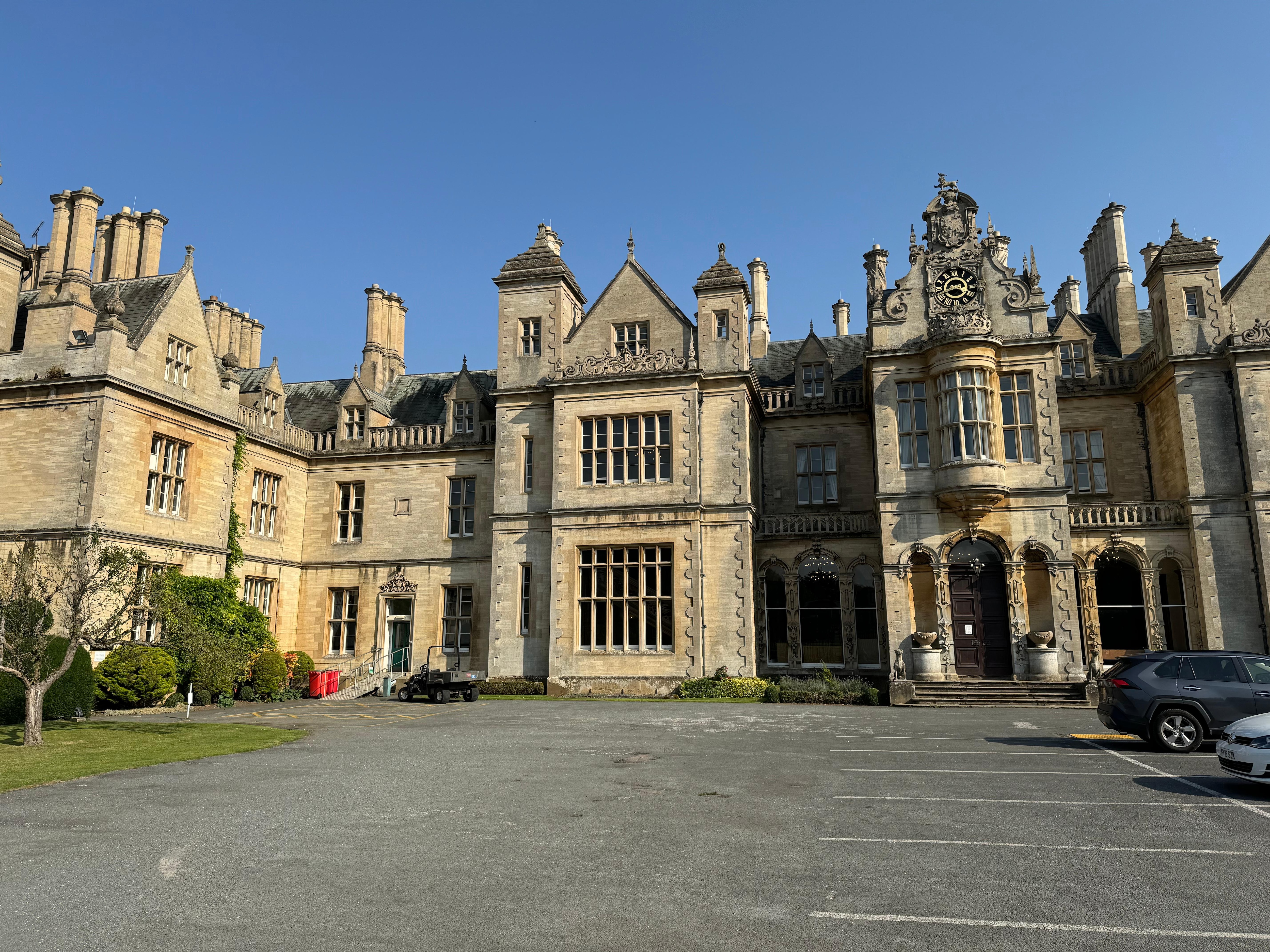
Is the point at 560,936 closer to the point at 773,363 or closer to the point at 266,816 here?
the point at 266,816

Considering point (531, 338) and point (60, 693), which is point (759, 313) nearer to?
point (531, 338)

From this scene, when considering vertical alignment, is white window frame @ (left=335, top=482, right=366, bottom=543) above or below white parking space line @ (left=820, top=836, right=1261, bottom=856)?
above

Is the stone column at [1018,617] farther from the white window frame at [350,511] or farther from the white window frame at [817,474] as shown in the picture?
the white window frame at [350,511]

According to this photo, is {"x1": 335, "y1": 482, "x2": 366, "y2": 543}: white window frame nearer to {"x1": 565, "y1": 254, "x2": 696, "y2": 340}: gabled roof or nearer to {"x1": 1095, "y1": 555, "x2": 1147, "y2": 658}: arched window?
{"x1": 565, "y1": 254, "x2": 696, "y2": 340}: gabled roof

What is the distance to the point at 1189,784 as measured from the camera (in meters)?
11.6

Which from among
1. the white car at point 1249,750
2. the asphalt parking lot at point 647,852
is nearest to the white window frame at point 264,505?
the asphalt parking lot at point 647,852

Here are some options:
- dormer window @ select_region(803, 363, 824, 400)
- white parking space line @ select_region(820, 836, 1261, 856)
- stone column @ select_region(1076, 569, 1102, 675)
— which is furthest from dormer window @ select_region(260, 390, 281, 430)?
stone column @ select_region(1076, 569, 1102, 675)

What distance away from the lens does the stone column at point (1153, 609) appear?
26.4 metres

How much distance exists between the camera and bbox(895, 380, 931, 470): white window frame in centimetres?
2772

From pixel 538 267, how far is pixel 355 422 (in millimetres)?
10606

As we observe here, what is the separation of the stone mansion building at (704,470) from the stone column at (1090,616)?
17cm

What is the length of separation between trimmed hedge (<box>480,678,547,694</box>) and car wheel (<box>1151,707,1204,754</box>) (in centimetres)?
1876

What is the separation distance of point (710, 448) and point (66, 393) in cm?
2041

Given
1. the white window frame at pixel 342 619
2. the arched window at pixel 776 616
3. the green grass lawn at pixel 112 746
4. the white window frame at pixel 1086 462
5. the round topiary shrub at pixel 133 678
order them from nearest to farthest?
the green grass lawn at pixel 112 746 → the round topiary shrub at pixel 133 678 → the white window frame at pixel 1086 462 → the arched window at pixel 776 616 → the white window frame at pixel 342 619
